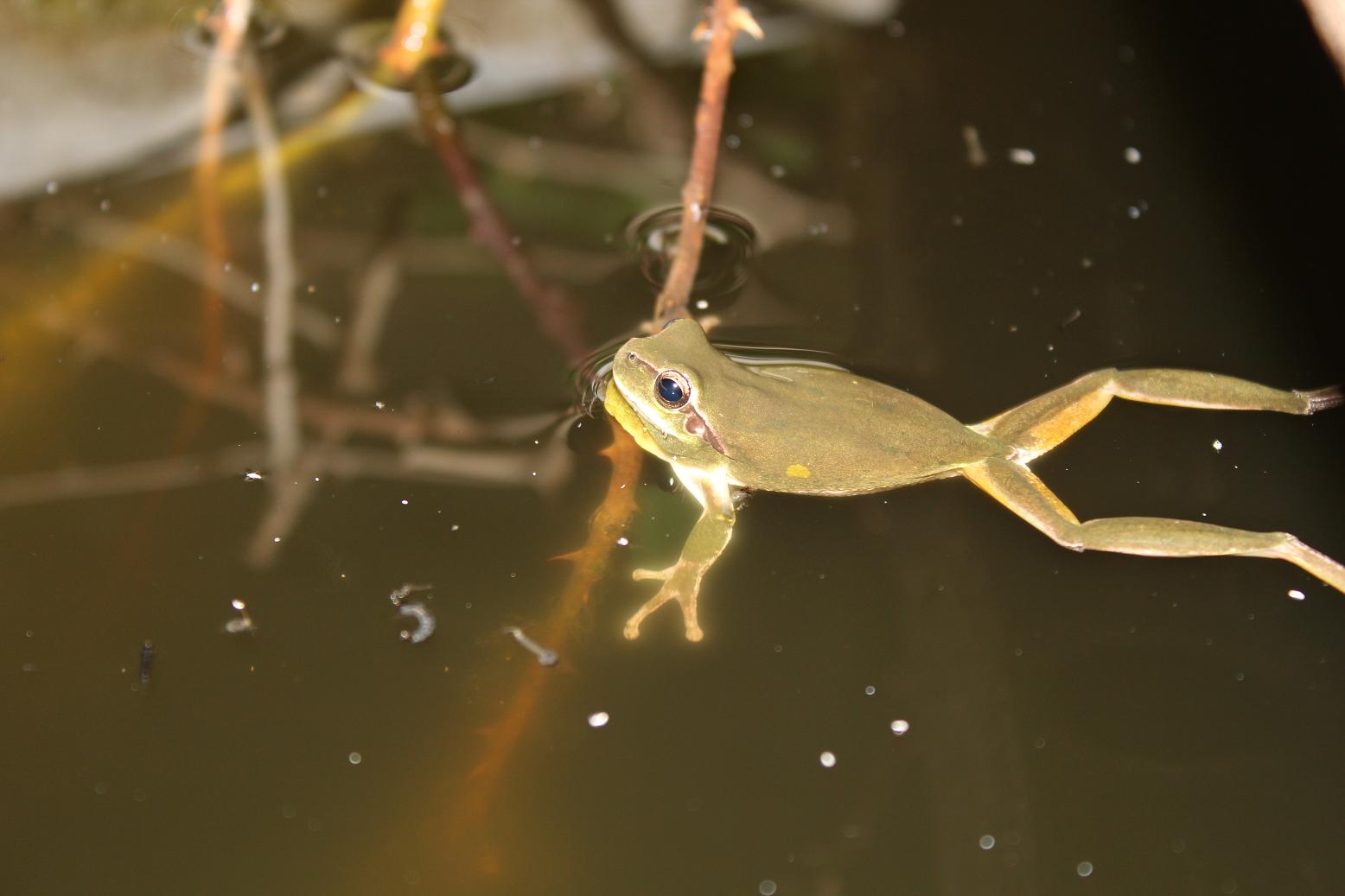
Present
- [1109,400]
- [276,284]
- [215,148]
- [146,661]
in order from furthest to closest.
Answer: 1. [215,148]
2. [276,284]
3. [1109,400]
4. [146,661]

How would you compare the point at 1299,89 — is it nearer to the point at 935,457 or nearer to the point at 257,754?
the point at 935,457

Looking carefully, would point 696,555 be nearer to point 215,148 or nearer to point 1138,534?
point 1138,534

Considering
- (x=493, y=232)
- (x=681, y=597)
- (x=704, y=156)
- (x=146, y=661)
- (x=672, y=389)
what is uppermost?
(x=704, y=156)

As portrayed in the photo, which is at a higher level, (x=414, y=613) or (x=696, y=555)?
(x=696, y=555)

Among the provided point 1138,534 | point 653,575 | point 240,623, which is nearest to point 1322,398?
point 1138,534

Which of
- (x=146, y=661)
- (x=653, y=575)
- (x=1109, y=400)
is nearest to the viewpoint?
(x=146, y=661)

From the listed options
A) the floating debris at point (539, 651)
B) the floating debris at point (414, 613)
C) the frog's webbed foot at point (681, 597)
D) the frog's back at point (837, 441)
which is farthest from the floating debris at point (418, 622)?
the frog's back at point (837, 441)
